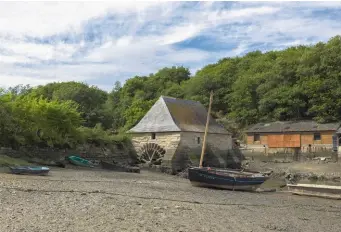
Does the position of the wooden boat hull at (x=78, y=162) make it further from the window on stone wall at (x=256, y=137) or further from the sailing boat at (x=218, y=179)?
the window on stone wall at (x=256, y=137)

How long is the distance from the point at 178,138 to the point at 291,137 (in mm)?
21603

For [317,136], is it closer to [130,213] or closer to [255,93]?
[255,93]

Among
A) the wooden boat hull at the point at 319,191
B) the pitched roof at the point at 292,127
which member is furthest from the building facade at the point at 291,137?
the wooden boat hull at the point at 319,191

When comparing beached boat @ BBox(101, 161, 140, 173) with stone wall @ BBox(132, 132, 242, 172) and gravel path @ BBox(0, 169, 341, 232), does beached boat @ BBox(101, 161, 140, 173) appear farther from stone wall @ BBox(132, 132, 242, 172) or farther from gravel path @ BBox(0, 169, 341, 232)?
gravel path @ BBox(0, 169, 341, 232)

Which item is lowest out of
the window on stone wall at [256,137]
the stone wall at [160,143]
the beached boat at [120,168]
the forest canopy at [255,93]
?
the beached boat at [120,168]

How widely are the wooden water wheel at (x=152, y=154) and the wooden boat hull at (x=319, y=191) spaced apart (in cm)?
1362

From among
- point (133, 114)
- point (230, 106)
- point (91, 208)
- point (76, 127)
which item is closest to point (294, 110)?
point (230, 106)

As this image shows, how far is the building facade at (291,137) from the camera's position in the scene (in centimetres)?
4456

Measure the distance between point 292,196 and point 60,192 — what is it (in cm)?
1108

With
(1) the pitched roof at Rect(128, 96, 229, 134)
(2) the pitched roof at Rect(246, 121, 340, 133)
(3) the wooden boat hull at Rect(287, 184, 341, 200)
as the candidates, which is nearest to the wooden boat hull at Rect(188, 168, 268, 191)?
(3) the wooden boat hull at Rect(287, 184, 341, 200)

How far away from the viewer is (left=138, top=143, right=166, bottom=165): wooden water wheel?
30.8m

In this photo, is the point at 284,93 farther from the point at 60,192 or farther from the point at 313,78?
the point at 60,192

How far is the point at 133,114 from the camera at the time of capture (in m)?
55.6

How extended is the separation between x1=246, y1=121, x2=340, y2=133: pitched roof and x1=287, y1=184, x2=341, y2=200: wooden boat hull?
28.3 meters
